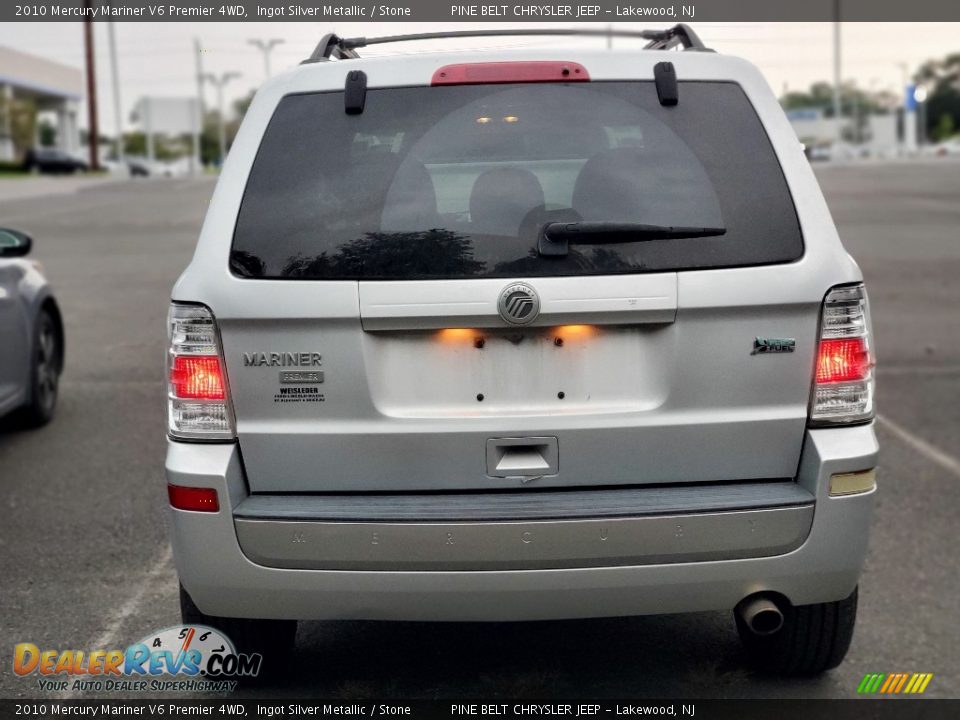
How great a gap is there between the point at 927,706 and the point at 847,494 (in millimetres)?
865

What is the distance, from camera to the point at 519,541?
3.46 meters

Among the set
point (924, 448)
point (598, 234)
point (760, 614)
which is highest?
point (598, 234)

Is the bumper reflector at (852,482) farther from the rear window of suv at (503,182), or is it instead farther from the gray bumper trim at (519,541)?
the rear window of suv at (503,182)

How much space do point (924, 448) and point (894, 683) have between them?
12.3 ft

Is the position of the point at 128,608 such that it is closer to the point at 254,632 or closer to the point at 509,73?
the point at 254,632

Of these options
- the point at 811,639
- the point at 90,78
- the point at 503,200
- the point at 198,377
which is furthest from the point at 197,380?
the point at 90,78

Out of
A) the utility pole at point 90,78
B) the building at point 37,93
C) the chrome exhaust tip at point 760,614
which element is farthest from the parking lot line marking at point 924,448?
the building at point 37,93

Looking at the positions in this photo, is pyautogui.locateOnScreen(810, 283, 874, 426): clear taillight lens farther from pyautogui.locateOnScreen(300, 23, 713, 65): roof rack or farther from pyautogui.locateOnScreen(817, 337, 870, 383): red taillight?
pyautogui.locateOnScreen(300, 23, 713, 65): roof rack

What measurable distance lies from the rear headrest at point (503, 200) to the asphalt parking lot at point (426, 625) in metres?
1.47

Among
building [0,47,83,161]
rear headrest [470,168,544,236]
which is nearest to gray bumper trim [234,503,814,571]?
rear headrest [470,168,544,236]

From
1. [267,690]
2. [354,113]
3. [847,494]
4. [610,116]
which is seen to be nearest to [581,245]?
[610,116]

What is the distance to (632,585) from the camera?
352 centimetres

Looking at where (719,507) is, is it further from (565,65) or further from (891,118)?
(891,118)

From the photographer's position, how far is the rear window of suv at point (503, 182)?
3.51m
